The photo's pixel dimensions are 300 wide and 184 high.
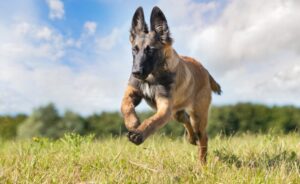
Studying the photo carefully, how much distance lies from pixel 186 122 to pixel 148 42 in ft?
7.11

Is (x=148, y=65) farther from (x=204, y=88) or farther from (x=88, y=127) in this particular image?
(x=88, y=127)

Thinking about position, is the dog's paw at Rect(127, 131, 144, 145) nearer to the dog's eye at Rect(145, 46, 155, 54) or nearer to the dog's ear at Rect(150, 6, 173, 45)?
the dog's eye at Rect(145, 46, 155, 54)

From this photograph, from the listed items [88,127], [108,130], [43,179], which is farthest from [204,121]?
[88,127]

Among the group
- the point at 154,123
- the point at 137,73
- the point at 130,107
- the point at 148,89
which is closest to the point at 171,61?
the point at 148,89

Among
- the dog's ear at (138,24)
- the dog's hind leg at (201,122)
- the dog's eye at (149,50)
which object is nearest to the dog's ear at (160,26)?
the dog's ear at (138,24)

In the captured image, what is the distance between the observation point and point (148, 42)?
7.07 metres

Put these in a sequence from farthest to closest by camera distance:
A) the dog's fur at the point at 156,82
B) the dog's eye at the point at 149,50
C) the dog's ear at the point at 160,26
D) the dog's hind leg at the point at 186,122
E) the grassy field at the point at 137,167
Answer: the dog's hind leg at the point at 186,122 → the dog's ear at the point at 160,26 → the dog's eye at the point at 149,50 → the dog's fur at the point at 156,82 → the grassy field at the point at 137,167

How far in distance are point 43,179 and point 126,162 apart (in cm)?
162

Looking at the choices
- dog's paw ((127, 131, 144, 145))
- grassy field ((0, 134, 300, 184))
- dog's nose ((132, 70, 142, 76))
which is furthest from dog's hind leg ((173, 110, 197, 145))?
dog's paw ((127, 131, 144, 145))

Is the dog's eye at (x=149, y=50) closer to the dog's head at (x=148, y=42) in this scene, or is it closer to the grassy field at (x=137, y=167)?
the dog's head at (x=148, y=42)

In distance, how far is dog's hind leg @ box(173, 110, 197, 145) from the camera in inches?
331

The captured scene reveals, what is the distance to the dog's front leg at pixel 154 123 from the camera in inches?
232

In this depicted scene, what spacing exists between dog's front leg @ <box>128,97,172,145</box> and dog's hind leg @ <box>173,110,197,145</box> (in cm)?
136

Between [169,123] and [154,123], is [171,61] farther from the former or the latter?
[169,123]
